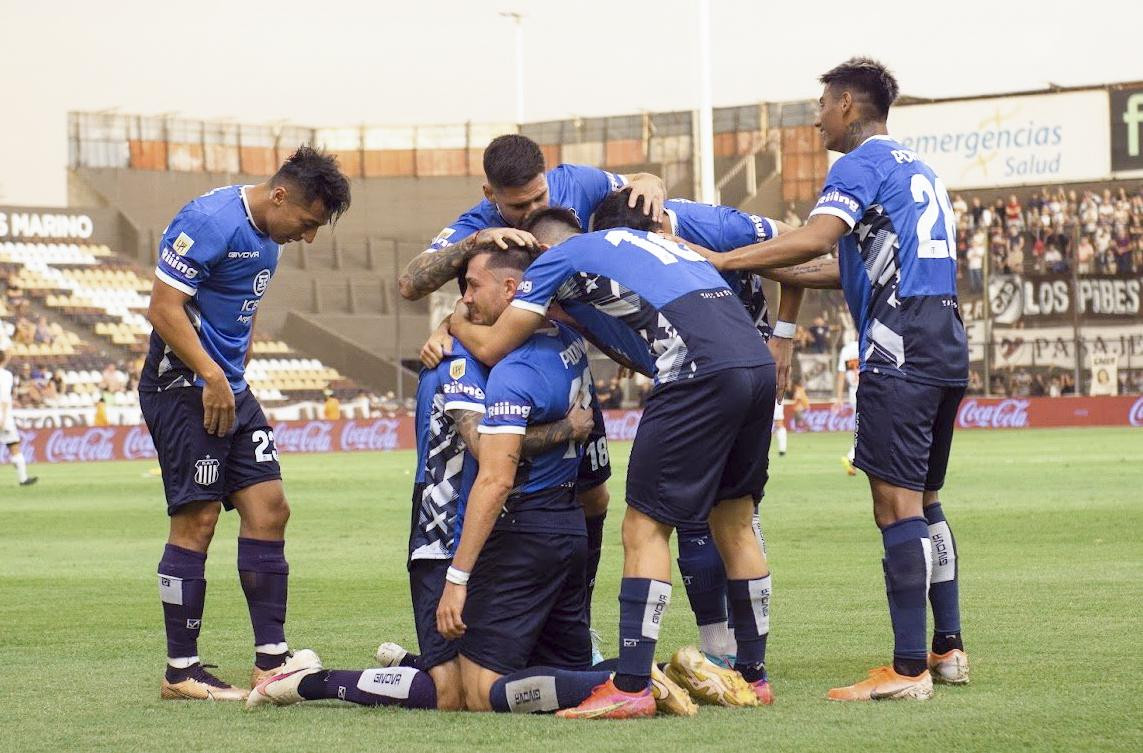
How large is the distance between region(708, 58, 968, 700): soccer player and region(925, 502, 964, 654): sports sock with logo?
0.01 meters

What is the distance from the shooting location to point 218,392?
689 cm

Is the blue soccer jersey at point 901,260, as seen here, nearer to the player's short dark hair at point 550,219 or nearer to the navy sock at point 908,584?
the navy sock at point 908,584

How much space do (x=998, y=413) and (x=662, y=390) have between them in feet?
119

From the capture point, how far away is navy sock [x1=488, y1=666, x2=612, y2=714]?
593cm

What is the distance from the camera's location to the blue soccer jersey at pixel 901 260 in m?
6.42

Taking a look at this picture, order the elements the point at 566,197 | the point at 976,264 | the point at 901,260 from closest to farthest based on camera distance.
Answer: the point at 901,260 → the point at 566,197 → the point at 976,264

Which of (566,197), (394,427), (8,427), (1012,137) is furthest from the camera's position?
(1012,137)

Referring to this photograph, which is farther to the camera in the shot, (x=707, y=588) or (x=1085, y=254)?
(x=1085, y=254)

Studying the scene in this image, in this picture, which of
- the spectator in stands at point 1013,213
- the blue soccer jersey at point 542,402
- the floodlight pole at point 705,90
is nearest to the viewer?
the blue soccer jersey at point 542,402

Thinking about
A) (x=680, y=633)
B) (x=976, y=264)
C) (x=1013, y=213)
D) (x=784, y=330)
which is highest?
(x=1013, y=213)

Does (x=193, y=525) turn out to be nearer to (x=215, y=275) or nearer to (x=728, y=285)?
(x=215, y=275)

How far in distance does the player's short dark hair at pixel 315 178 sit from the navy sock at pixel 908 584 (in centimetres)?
267

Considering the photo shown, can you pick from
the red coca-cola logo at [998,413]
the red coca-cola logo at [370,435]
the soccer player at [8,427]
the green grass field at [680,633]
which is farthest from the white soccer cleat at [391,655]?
the red coca-cola logo at [998,413]

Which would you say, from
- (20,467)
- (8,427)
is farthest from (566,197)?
(8,427)
